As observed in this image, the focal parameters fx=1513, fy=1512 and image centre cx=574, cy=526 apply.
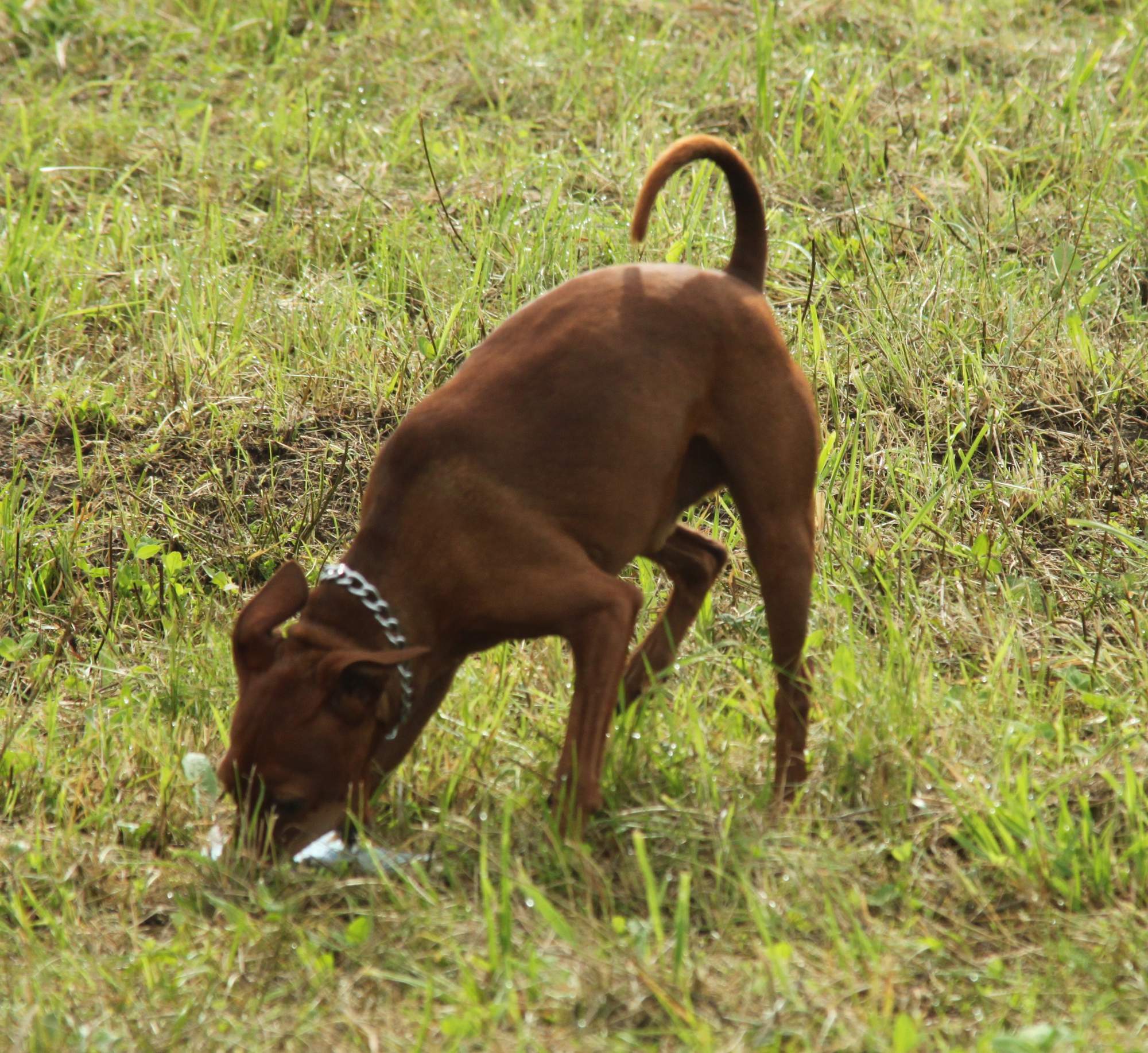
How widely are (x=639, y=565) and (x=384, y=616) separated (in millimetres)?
1388

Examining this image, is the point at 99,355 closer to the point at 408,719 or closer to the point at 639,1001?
the point at 408,719

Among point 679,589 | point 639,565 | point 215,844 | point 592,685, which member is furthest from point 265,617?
point 639,565

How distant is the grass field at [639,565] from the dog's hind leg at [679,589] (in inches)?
3.1

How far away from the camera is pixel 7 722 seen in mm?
3863

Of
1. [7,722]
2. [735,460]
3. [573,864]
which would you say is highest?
[735,460]

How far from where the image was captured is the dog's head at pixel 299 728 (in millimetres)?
3135

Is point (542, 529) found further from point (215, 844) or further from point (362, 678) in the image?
point (215, 844)

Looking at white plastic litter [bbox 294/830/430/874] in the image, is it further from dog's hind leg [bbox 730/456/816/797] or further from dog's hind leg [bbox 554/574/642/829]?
dog's hind leg [bbox 730/456/816/797]

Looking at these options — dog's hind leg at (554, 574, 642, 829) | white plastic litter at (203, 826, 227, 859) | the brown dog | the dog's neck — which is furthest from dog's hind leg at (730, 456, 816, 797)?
white plastic litter at (203, 826, 227, 859)

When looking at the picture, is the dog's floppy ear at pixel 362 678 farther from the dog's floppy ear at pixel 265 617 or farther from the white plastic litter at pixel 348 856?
the white plastic litter at pixel 348 856

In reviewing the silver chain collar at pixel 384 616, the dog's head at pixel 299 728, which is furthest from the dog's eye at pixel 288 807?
the silver chain collar at pixel 384 616

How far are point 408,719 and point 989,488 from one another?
215 centimetres

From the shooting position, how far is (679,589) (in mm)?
3824

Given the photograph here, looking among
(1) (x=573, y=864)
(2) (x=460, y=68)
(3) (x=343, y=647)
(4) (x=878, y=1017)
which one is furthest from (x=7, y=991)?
(2) (x=460, y=68)
